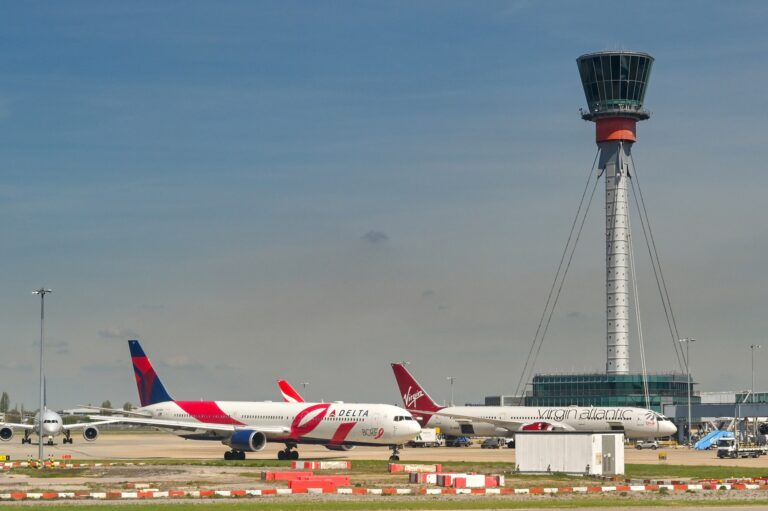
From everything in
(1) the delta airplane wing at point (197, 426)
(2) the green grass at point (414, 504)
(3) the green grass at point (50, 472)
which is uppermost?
(1) the delta airplane wing at point (197, 426)

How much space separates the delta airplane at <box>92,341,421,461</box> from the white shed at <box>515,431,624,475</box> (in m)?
17.3

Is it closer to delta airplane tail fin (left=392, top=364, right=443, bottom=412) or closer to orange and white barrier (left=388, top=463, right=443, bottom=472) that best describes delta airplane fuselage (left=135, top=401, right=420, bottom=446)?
orange and white barrier (left=388, top=463, right=443, bottom=472)

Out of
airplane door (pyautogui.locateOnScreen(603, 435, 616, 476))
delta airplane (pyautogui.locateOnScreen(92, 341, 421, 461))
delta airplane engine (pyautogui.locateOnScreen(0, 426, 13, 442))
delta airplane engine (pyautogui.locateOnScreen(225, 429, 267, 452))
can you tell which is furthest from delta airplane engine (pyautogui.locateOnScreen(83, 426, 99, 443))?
airplane door (pyautogui.locateOnScreen(603, 435, 616, 476))

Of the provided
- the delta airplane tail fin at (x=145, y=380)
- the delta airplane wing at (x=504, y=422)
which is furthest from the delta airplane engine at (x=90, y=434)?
the delta airplane wing at (x=504, y=422)

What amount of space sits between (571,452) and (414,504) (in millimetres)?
25050

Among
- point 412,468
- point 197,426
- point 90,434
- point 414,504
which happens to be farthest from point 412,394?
point 414,504

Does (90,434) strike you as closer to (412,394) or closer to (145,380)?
(145,380)

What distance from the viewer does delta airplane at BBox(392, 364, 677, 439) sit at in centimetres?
12738

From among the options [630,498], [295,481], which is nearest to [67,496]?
[295,481]

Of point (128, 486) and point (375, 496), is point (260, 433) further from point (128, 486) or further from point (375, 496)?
point (375, 496)

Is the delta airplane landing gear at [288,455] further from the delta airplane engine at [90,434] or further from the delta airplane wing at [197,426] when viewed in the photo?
the delta airplane engine at [90,434]

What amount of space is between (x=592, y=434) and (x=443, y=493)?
18.0 meters

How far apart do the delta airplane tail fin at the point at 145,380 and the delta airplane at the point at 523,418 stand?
3987 centimetres

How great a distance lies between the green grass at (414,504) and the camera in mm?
49094
